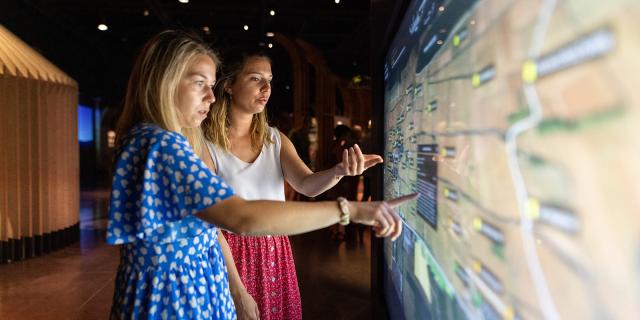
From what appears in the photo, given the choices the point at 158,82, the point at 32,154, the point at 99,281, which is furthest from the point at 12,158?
the point at 158,82

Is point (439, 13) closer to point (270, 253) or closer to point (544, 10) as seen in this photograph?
point (544, 10)

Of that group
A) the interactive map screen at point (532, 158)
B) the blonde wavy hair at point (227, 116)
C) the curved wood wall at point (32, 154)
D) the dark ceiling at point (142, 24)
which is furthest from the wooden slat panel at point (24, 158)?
the interactive map screen at point (532, 158)

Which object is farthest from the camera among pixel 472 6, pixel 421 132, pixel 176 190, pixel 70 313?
pixel 70 313

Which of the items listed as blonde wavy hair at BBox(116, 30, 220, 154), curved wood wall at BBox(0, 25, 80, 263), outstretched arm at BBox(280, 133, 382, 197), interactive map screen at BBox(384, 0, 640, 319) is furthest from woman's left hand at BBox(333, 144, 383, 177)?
curved wood wall at BBox(0, 25, 80, 263)

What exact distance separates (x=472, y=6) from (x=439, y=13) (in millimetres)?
255

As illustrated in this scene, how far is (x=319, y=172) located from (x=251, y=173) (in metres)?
0.28

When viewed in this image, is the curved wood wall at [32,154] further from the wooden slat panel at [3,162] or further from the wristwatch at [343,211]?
the wristwatch at [343,211]

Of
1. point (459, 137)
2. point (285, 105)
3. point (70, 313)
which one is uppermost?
point (285, 105)

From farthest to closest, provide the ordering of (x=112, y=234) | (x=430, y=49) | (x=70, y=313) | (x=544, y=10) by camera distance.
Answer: (x=70, y=313)
(x=430, y=49)
(x=112, y=234)
(x=544, y=10)

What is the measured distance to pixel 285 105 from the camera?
25.2m

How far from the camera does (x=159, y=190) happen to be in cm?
110

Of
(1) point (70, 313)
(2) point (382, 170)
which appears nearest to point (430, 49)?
(2) point (382, 170)

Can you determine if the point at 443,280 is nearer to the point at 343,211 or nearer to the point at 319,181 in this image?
the point at 343,211

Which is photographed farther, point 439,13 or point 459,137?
point 439,13
